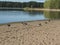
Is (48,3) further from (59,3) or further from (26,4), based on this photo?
(26,4)

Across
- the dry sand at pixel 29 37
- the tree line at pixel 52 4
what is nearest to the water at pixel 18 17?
the dry sand at pixel 29 37

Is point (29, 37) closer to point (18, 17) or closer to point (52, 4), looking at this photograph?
point (18, 17)

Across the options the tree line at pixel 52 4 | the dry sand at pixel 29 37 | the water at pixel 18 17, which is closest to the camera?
the dry sand at pixel 29 37

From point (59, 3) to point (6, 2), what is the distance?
282 feet

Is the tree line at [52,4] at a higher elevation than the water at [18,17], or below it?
below

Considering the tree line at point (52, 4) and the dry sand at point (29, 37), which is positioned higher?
the dry sand at point (29, 37)

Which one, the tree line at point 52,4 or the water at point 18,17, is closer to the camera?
the water at point 18,17

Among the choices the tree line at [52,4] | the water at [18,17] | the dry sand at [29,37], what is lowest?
the tree line at [52,4]

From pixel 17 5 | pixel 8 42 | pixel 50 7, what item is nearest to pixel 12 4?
pixel 17 5

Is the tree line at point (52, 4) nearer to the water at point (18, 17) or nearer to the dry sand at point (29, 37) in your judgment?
the water at point (18, 17)

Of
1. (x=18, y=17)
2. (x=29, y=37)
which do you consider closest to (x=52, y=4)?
(x=18, y=17)

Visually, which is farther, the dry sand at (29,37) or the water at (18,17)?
the water at (18,17)

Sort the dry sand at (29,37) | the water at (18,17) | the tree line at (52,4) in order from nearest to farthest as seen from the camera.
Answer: the dry sand at (29,37)
the water at (18,17)
the tree line at (52,4)

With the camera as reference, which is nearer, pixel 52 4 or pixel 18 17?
pixel 18 17
